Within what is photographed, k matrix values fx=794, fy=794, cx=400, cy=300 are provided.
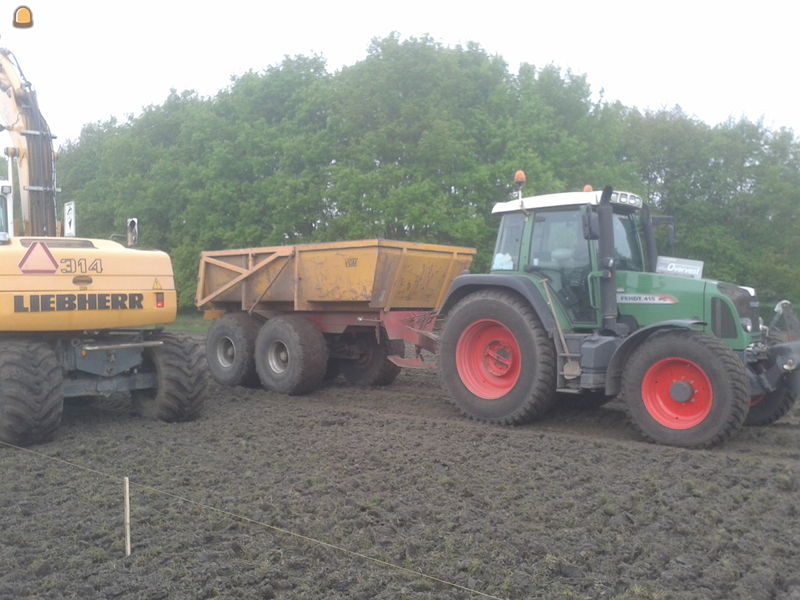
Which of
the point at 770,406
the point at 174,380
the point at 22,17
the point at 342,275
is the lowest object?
the point at 770,406

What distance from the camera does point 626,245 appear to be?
27.7 ft

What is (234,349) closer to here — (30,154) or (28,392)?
(30,154)

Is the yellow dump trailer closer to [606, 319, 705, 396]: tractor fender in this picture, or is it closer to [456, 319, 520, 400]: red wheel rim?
[456, 319, 520, 400]: red wheel rim

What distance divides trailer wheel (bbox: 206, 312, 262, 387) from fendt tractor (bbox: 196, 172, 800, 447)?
21.2 inches

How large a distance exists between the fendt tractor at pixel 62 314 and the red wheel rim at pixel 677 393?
15.9 feet

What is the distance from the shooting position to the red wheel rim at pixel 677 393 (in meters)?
7.19

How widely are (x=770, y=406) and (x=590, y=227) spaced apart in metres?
2.59

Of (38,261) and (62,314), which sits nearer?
(38,261)

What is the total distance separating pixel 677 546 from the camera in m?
4.77

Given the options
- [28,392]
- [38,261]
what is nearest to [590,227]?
[38,261]

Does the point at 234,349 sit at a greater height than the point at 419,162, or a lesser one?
lesser

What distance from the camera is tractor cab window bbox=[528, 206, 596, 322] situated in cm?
818

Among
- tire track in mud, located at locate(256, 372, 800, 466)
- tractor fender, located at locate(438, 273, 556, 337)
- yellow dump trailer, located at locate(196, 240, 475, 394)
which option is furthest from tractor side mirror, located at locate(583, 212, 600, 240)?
yellow dump trailer, located at locate(196, 240, 475, 394)

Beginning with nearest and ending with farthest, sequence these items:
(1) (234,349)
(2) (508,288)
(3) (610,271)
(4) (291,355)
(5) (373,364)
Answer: (3) (610,271), (2) (508,288), (4) (291,355), (5) (373,364), (1) (234,349)
